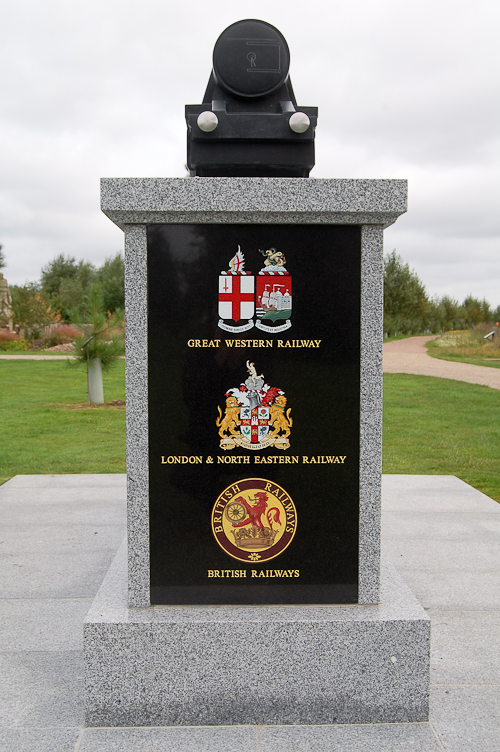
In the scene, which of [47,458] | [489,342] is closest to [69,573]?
[47,458]

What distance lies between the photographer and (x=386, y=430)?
39.0ft

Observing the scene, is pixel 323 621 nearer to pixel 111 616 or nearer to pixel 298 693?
pixel 298 693

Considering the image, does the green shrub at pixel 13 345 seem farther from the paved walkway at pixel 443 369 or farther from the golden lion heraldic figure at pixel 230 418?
the golden lion heraldic figure at pixel 230 418

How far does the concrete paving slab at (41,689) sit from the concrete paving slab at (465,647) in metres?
1.72

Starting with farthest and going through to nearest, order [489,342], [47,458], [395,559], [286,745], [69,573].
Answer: [489,342]
[47,458]
[395,559]
[69,573]
[286,745]

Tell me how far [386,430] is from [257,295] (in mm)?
9578

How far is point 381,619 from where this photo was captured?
8.87 ft

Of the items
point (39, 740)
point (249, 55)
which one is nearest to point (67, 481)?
point (39, 740)

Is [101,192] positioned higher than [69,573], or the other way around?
[101,192]

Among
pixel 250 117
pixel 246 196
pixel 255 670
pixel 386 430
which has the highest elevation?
pixel 250 117

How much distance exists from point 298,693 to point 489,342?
3293 cm

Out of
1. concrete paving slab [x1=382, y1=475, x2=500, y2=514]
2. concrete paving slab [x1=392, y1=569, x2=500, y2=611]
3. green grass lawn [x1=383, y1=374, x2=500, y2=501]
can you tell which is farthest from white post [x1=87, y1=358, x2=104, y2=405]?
concrete paving slab [x1=392, y1=569, x2=500, y2=611]

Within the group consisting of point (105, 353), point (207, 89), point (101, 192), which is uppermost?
point (207, 89)

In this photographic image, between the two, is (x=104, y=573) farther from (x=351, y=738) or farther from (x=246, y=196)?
(x=246, y=196)
